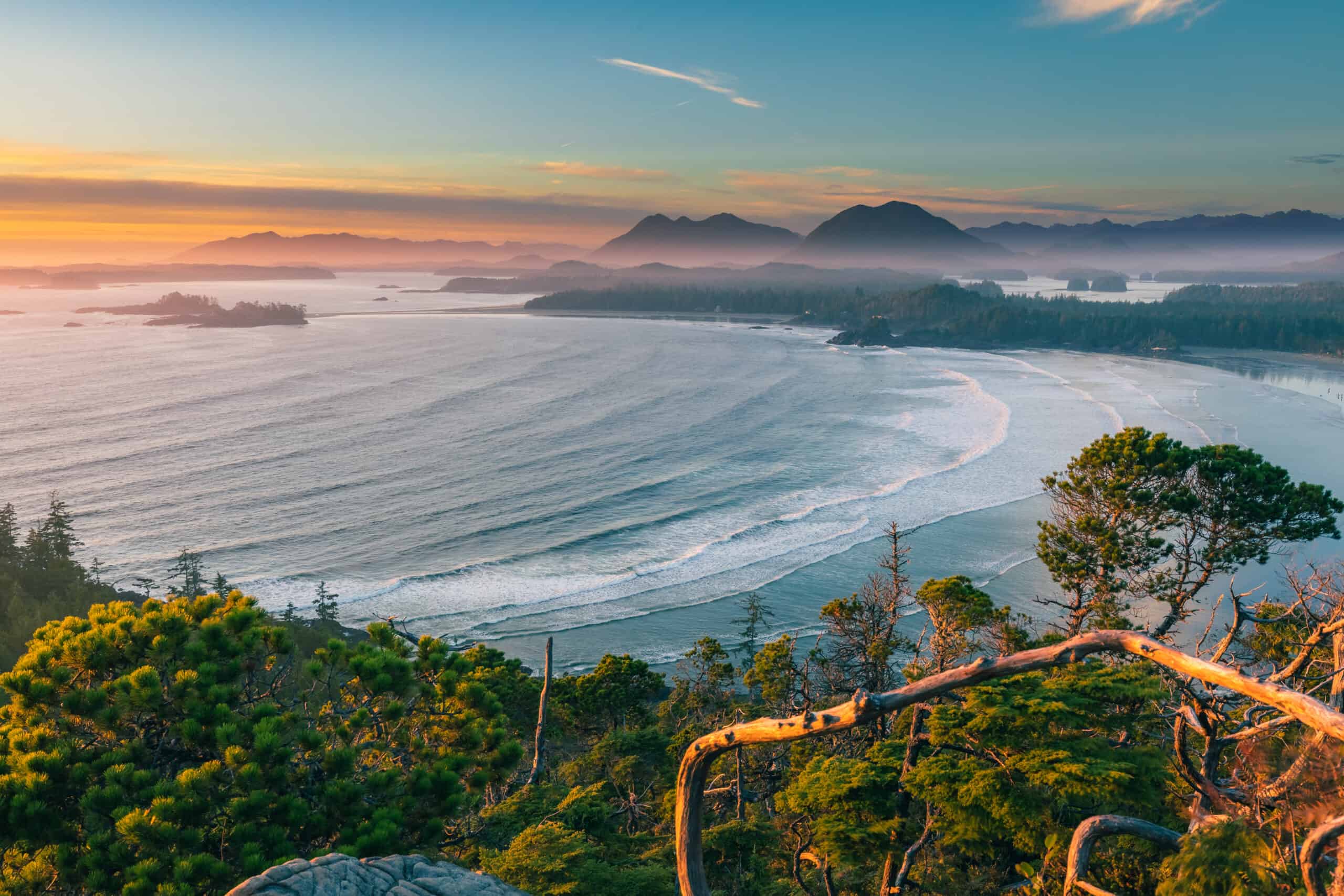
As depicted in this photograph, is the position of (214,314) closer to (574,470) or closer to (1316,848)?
(574,470)

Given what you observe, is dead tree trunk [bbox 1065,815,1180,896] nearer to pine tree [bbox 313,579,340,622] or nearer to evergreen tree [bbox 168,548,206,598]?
pine tree [bbox 313,579,340,622]

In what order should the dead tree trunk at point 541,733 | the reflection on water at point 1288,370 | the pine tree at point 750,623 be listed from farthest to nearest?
1. the reflection on water at point 1288,370
2. the pine tree at point 750,623
3. the dead tree trunk at point 541,733

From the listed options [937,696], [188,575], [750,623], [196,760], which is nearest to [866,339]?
[750,623]

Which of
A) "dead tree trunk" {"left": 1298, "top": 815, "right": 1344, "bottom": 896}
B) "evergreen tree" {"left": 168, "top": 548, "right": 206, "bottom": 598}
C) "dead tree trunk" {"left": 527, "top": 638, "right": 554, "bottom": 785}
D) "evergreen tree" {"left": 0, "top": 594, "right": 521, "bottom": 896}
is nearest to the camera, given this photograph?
"dead tree trunk" {"left": 1298, "top": 815, "right": 1344, "bottom": 896}

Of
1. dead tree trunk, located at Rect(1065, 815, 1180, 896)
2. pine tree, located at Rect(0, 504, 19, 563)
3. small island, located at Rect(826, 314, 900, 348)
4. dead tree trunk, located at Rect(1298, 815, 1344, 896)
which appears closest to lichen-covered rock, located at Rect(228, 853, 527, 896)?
dead tree trunk, located at Rect(1065, 815, 1180, 896)

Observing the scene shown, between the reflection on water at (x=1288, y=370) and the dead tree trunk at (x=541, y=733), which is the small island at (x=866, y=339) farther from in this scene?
the dead tree trunk at (x=541, y=733)

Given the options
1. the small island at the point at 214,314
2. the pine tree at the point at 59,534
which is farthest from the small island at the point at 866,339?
the pine tree at the point at 59,534
